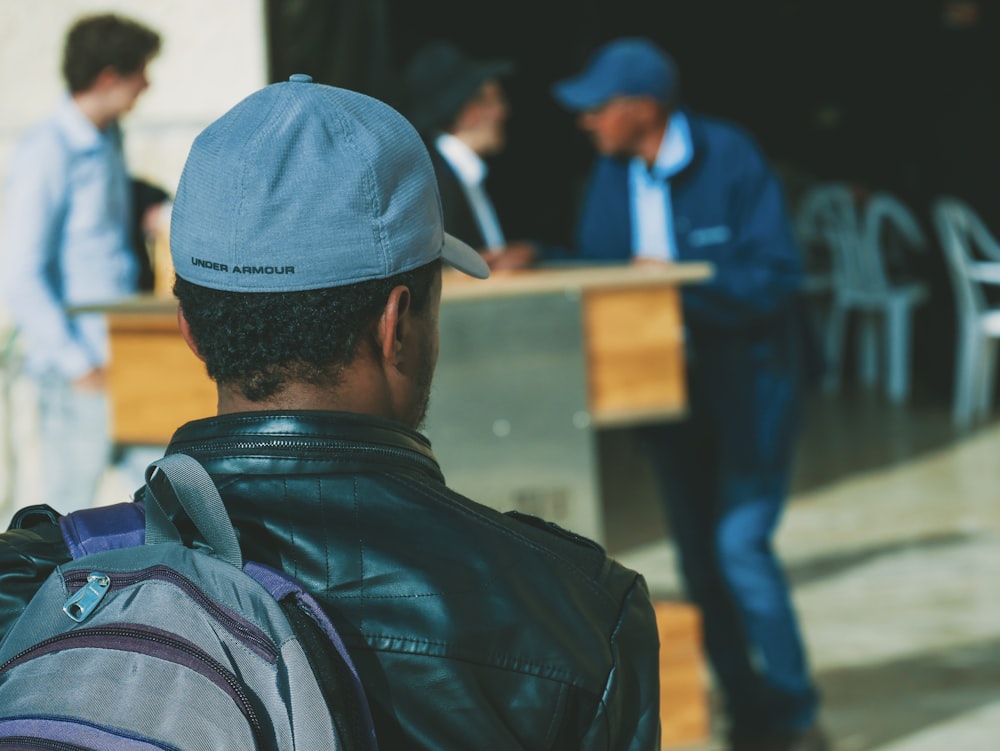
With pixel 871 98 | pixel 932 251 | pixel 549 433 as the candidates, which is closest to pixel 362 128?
pixel 549 433

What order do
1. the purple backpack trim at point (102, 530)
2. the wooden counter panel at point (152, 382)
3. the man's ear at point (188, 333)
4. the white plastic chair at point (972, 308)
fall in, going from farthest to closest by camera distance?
the white plastic chair at point (972, 308), the wooden counter panel at point (152, 382), the man's ear at point (188, 333), the purple backpack trim at point (102, 530)

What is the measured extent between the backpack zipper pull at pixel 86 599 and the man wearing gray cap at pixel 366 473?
106 mm

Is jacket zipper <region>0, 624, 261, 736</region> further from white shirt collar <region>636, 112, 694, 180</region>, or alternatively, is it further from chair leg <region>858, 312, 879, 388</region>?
chair leg <region>858, 312, 879, 388</region>

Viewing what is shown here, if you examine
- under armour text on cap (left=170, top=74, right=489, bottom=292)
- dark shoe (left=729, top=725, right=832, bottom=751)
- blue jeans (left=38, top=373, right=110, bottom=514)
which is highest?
under armour text on cap (left=170, top=74, right=489, bottom=292)

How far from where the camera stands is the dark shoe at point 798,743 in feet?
12.1

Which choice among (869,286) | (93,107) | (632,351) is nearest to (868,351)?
(869,286)

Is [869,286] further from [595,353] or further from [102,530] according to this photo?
[102,530]

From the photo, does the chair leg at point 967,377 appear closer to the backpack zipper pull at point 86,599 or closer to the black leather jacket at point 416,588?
the black leather jacket at point 416,588

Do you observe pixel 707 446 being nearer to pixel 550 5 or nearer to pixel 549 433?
pixel 549 433

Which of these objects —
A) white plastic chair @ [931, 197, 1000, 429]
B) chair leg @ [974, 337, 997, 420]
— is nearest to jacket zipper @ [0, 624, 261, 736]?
white plastic chair @ [931, 197, 1000, 429]

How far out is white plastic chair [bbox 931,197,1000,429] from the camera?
8383mm

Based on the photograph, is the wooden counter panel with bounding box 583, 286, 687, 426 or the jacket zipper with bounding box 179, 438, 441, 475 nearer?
the jacket zipper with bounding box 179, 438, 441, 475

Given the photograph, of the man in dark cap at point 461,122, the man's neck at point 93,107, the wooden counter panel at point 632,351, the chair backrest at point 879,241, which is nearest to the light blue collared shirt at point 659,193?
the man in dark cap at point 461,122

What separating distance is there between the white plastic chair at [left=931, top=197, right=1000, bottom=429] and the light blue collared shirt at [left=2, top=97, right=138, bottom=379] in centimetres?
590
